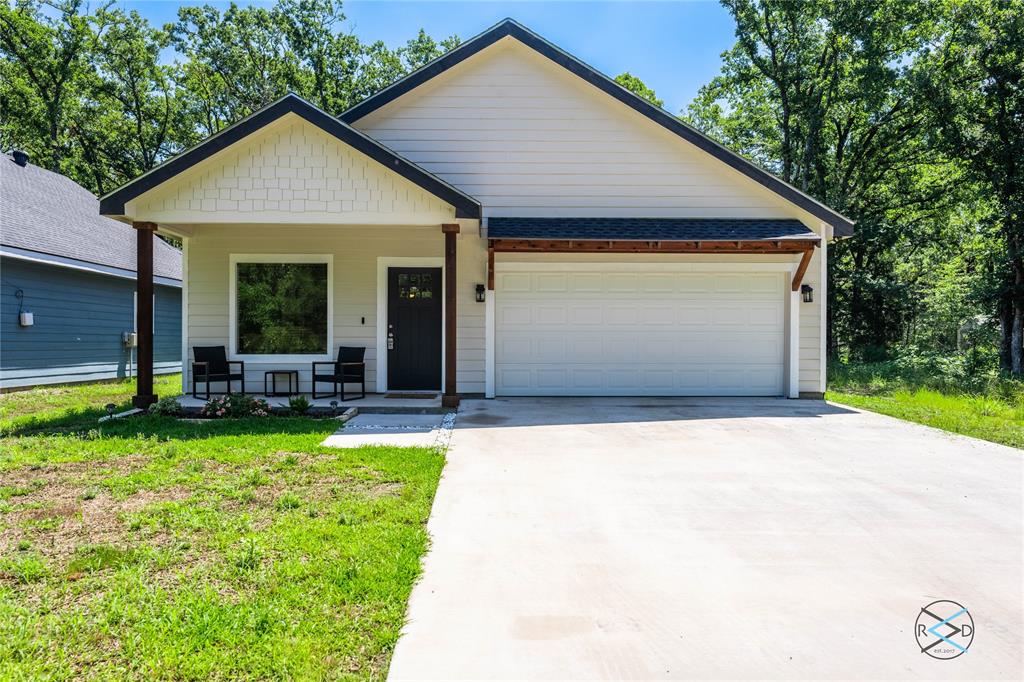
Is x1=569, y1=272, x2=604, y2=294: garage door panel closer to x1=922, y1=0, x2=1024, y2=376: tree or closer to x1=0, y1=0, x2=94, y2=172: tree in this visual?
x1=922, y1=0, x2=1024, y2=376: tree

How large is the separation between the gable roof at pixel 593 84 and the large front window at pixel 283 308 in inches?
106

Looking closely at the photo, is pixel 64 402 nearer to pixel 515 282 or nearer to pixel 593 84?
pixel 515 282

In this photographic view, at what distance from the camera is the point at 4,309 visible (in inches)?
387

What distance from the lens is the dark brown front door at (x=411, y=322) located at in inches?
373

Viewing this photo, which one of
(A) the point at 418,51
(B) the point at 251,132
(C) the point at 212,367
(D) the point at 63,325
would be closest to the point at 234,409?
(C) the point at 212,367

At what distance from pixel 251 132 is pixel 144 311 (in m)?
2.79

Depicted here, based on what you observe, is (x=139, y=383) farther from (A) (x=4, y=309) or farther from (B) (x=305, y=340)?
(A) (x=4, y=309)

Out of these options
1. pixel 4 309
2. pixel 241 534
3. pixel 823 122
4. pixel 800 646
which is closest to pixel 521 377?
pixel 241 534

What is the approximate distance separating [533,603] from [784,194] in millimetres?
8773

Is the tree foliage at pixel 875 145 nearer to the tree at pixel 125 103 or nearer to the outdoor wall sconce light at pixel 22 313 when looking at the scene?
the outdoor wall sconce light at pixel 22 313

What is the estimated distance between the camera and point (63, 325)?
11.1 m

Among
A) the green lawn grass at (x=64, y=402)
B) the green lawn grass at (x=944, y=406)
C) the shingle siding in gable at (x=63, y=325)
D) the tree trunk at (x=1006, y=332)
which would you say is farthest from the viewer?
the tree trunk at (x=1006, y=332)

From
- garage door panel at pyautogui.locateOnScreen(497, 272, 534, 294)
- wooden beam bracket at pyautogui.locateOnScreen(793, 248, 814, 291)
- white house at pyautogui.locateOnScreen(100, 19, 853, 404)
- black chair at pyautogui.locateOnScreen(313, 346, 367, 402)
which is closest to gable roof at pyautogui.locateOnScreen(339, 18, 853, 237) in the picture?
white house at pyautogui.locateOnScreen(100, 19, 853, 404)

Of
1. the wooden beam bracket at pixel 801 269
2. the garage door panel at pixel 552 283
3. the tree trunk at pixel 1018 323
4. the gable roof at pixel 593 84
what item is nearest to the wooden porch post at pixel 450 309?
the garage door panel at pixel 552 283
